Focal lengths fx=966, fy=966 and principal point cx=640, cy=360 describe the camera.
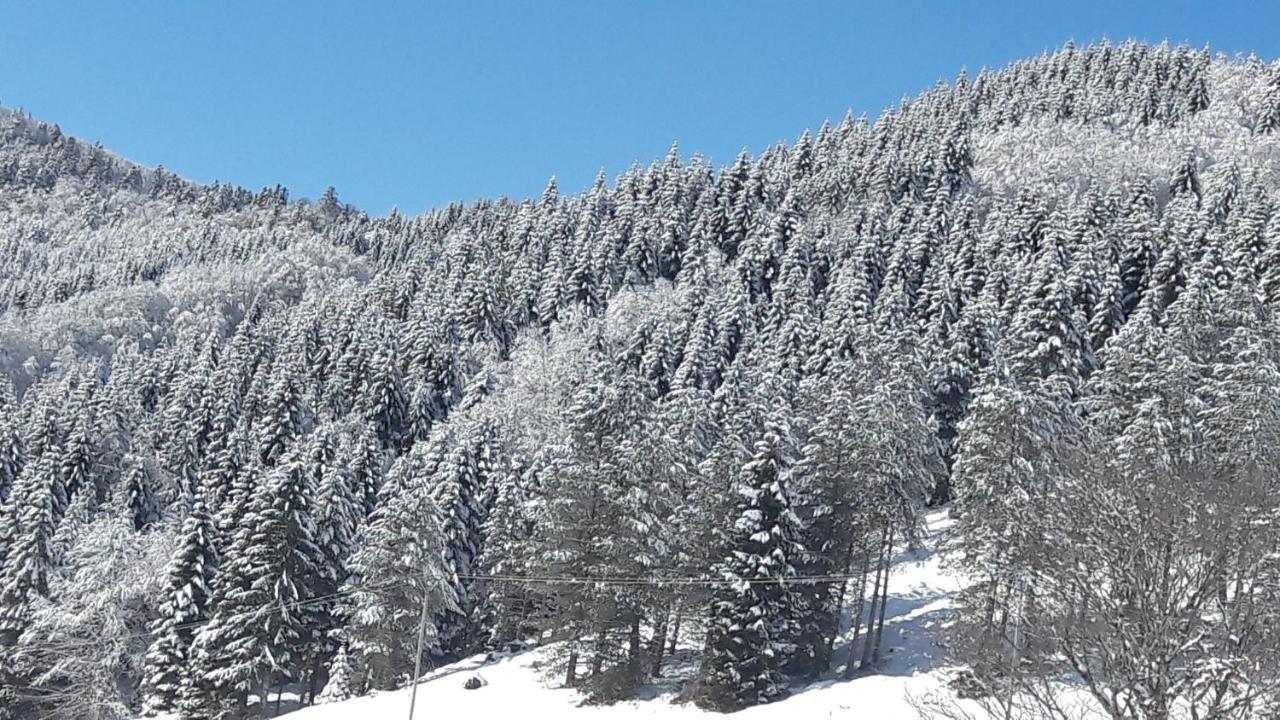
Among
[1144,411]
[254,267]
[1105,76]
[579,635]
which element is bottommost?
[579,635]

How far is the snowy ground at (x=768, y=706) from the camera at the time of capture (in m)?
35.4

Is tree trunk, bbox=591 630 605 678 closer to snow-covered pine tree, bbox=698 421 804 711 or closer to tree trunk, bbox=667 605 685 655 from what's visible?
tree trunk, bbox=667 605 685 655

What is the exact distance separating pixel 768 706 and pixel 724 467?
10687mm

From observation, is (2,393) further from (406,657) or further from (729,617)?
(729,617)

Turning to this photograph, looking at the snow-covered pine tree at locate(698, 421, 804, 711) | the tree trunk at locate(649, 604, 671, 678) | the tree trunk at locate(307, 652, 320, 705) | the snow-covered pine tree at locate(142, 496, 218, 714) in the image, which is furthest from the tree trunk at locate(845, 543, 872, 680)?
the snow-covered pine tree at locate(142, 496, 218, 714)

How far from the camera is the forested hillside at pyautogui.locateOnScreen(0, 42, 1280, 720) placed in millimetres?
15492

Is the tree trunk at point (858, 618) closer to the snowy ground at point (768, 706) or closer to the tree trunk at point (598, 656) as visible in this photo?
the snowy ground at point (768, 706)

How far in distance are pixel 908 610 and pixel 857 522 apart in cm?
814

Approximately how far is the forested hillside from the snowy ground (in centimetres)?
142

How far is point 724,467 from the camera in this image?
142 feet

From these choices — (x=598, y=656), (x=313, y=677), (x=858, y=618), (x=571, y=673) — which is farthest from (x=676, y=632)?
(x=313, y=677)

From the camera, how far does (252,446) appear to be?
254 feet

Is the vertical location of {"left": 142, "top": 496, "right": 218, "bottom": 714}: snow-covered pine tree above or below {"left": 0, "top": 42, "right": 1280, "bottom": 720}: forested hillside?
below

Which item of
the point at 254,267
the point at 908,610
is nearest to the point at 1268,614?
the point at 908,610
